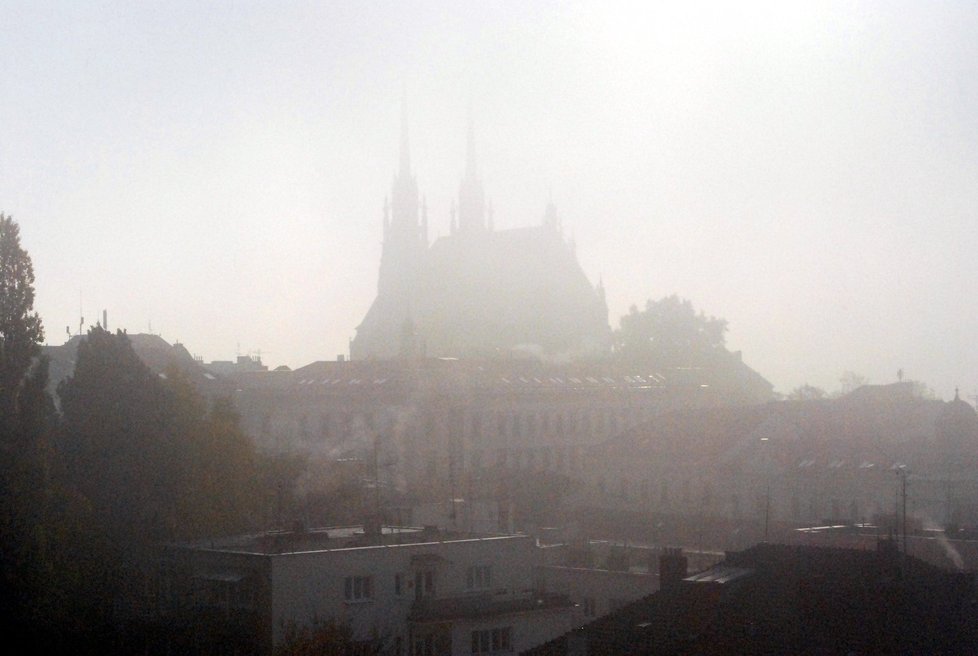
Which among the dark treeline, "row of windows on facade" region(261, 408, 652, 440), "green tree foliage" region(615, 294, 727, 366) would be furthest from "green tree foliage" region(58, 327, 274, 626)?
"green tree foliage" region(615, 294, 727, 366)

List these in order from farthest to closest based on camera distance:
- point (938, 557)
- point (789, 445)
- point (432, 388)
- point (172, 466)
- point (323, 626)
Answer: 1. point (432, 388)
2. point (789, 445)
3. point (172, 466)
4. point (938, 557)
5. point (323, 626)

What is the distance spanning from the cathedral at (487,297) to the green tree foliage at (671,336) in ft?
→ 9.35

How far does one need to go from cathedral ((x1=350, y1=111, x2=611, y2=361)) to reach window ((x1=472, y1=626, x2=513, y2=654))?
5612cm

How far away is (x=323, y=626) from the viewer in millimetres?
17750

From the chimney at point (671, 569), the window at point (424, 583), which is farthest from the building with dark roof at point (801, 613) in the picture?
the window at point (424, 583)

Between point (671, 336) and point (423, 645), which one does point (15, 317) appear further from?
point (671, 336)

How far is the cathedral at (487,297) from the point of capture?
271 ft

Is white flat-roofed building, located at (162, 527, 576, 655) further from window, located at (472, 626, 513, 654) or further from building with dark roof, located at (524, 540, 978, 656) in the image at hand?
building with dark roof, located at (524, 540, 978, 656)

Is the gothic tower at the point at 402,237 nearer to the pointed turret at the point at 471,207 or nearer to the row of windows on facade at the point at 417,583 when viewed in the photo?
the pointed turret at the point at 471,207

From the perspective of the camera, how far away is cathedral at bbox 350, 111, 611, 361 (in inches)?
3255

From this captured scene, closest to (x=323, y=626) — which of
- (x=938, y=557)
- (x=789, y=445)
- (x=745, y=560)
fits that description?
(x=745, y=560)

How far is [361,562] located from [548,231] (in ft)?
236

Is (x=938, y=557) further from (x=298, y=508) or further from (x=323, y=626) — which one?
(x=298, y=508)

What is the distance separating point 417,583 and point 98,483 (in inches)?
263
